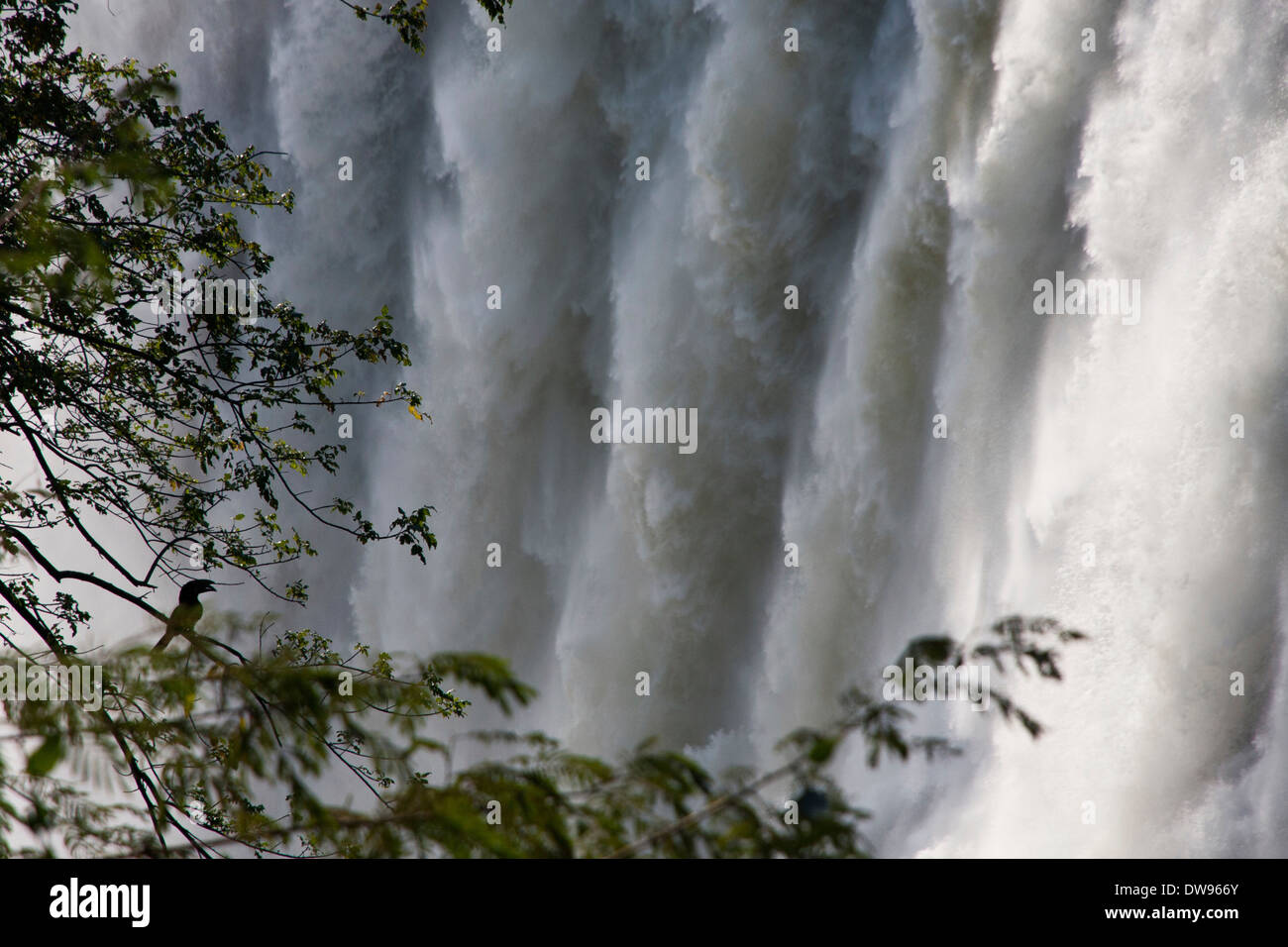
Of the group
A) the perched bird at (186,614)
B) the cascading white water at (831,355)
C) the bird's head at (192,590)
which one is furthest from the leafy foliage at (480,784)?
the cascading white water at (831,355)

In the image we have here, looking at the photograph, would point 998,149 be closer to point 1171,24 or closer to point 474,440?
point 1171,24

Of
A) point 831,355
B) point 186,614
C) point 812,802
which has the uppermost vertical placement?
point 831,355

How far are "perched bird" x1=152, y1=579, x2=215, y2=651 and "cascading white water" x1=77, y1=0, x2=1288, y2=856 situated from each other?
22.6 ft

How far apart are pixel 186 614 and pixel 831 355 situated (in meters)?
8.66

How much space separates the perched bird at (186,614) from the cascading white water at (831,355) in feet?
22.6

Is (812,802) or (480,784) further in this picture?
(480,784)

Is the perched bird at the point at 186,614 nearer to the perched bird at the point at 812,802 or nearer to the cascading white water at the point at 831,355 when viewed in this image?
the perched bird at the point at 812,802

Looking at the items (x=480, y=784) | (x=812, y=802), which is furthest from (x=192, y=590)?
(x=812, y=802)

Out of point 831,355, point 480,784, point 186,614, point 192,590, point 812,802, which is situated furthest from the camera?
point 831,355

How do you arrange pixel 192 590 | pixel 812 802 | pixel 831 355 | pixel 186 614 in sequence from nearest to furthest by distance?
pixel 812 802 < pixel 186 614 < pixel 192 590 < pixel 831 355

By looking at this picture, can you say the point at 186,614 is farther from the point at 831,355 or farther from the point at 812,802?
the point at 831,355

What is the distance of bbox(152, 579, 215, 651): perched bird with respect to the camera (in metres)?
2.10

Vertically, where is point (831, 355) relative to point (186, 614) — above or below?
above

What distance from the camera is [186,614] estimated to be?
7.72 ft
